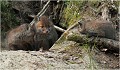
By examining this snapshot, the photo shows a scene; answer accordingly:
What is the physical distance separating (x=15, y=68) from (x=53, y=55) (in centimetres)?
108

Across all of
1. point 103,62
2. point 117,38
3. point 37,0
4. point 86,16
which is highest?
point 37,0

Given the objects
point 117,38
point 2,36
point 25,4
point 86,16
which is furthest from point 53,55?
point 25,4

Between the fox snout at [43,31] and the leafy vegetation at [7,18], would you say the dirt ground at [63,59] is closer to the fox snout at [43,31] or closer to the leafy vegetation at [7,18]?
the fox snout at [43,31]

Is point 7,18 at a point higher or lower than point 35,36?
higher

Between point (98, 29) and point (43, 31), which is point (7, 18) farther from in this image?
point (98, 29)

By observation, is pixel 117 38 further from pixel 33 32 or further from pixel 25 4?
pixel 25 4

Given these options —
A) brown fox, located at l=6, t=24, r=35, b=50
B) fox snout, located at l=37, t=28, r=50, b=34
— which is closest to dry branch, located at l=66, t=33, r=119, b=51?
fox snout, located at l=37, t=28, r=50, b=34

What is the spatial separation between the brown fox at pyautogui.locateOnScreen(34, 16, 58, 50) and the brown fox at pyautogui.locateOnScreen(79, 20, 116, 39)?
81 centimetres

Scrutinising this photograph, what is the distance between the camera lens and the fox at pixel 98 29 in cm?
668

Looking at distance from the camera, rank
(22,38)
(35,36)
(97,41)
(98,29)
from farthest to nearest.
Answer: (22,38) < (35,36) < (98,29) < (97,41)

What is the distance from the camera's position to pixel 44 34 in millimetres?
7273

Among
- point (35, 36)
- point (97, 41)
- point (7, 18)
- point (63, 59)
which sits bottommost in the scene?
point (63, 59)

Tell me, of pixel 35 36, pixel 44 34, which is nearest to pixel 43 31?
pixel 44 34

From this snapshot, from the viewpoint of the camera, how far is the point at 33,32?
7.41 m
